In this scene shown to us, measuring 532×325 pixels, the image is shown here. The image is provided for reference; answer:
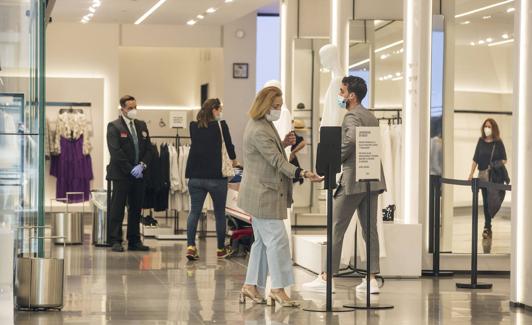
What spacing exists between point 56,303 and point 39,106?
1297 millimetres

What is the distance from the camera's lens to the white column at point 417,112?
9.93 m

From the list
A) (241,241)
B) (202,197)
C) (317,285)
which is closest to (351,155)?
(317,285)

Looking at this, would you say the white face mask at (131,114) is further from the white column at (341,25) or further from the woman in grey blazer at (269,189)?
the woman in grey blazer at (269,189)

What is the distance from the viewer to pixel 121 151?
479 inches

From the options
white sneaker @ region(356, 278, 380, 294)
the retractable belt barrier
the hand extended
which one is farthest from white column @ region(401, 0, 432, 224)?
the hand extended

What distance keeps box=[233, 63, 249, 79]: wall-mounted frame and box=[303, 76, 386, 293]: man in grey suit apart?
11391mm

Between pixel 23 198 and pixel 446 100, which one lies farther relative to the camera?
pixel 446 100

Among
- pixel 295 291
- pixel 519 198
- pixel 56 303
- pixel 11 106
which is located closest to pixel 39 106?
pixel 11 106

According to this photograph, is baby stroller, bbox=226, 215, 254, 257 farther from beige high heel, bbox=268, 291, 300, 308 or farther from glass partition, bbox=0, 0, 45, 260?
glass partition, bbox=0, 0, 45, 260

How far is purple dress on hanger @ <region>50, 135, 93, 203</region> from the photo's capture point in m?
18.7

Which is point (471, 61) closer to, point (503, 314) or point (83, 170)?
point (503, 314)

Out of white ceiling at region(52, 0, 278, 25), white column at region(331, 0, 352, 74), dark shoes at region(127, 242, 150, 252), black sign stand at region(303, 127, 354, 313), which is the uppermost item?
white ceiling at region(52, 0, 278, 25)

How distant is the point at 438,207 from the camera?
9.98m

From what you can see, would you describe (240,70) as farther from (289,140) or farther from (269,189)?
(269,189)
